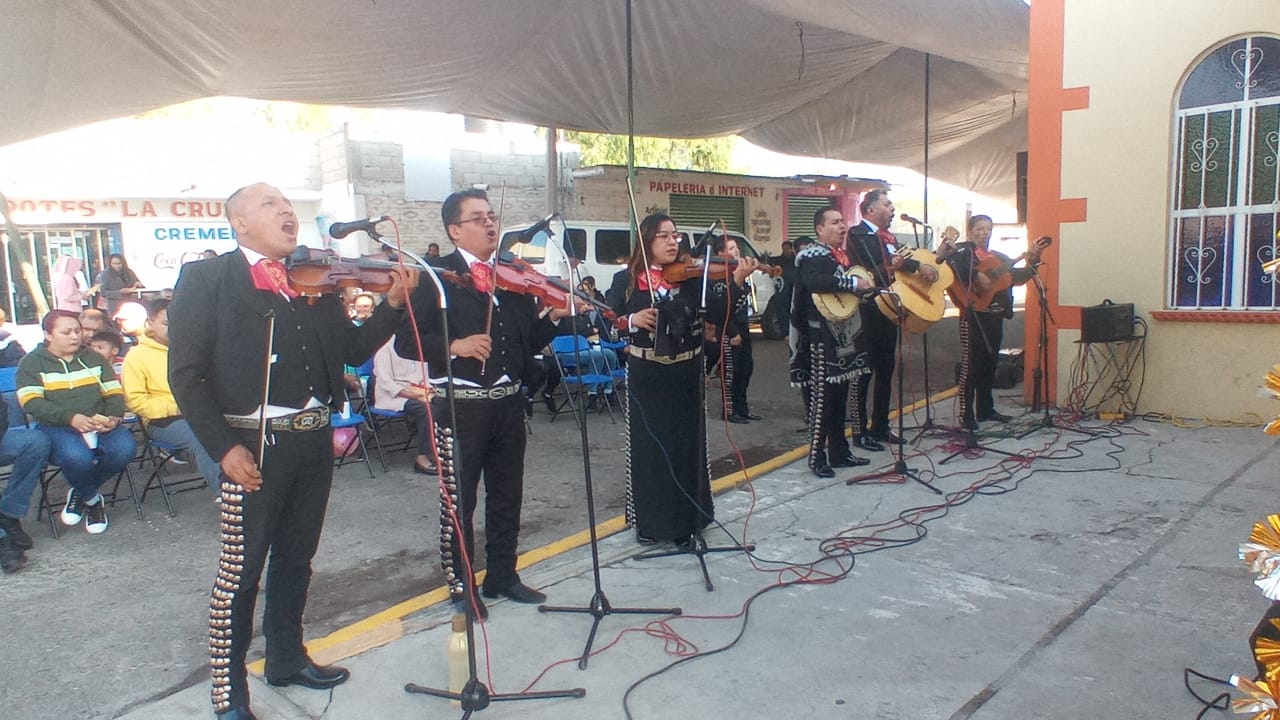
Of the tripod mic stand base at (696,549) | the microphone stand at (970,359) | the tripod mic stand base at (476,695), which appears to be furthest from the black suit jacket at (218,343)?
Result: the microphone stand at (970,359)

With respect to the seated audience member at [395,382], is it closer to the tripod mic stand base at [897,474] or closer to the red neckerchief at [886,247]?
the tripod mic stand base at [897,474]

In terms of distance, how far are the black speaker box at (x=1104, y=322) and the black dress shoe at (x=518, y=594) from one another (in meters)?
5.33

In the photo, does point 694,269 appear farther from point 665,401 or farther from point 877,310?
point 877,310

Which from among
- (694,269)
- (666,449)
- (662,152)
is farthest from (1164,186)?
(662,152)

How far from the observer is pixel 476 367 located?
3580mm

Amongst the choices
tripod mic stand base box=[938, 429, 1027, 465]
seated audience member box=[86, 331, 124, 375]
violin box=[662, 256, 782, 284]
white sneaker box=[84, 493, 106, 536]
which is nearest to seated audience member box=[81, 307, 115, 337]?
→ seated audience member box=[86, 331, 124, 375]

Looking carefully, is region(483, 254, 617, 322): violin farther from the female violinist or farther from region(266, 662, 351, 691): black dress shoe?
region(266, 662, 351, 691): black dress shoe

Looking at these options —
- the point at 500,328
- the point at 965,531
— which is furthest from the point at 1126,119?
the point at 500,328

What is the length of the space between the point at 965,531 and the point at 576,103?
20.1ft

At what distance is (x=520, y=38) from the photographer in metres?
7.21

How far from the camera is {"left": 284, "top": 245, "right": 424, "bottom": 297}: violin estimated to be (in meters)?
2.88

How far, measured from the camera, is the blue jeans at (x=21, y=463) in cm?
491

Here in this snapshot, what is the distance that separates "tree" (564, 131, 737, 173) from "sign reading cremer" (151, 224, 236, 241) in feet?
23.5

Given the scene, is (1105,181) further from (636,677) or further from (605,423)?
(636,677)
